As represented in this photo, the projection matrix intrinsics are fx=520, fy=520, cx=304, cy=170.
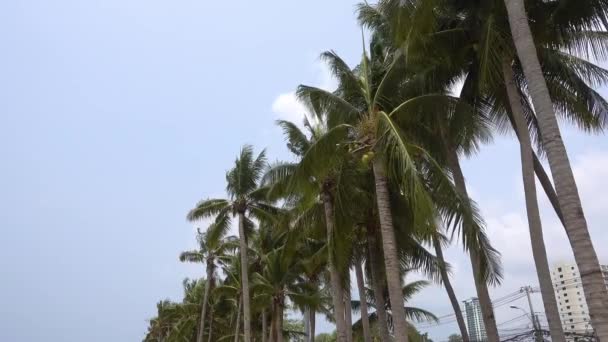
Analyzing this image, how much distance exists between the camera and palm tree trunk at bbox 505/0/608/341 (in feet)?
23.8

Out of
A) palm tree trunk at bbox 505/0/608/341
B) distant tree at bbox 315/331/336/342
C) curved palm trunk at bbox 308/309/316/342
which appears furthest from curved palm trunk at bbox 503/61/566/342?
distant tree at bbox 315/331/336/342

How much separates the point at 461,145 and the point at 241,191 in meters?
13.0

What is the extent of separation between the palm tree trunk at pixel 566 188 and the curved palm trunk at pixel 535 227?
4.02 meters

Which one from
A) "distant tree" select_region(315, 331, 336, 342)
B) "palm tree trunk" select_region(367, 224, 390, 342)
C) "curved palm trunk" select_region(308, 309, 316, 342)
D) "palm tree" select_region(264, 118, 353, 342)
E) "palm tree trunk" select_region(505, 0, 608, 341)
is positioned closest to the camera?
"palm tree trunk" select_region(505, 0, 608, 341)

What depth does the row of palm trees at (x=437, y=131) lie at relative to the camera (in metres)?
11.6

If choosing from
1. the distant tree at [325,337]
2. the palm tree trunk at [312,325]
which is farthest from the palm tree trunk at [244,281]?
the distant tree at [325,337]

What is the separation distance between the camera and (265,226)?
93.9ft

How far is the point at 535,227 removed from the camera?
12.2m

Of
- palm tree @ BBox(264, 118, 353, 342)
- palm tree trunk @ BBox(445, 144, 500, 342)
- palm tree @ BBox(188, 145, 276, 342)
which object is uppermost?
palm tree @ BBox(188, 145, 276, 342)

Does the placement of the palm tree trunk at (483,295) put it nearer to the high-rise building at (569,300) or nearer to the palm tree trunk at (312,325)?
the palm tree trunk at (312,325)

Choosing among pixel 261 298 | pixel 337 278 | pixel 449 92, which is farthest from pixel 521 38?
pixel 261 298

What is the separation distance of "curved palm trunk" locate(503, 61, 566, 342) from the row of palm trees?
27 mm

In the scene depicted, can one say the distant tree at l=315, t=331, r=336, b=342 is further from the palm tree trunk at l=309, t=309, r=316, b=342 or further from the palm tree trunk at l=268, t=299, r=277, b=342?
the palm tree trunk at l=309, t=309, r=316, b=342

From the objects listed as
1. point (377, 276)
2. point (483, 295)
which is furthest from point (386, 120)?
point (377, 276)
